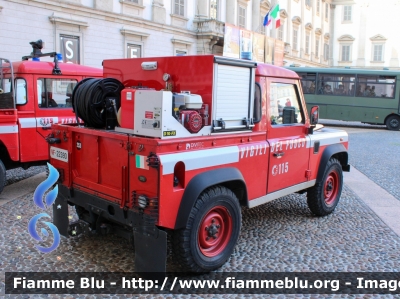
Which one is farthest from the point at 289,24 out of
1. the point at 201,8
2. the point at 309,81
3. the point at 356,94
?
the point at 356,94

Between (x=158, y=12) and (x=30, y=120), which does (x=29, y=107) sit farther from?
(x=158, y=12)

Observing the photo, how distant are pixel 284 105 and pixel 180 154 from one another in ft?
6.88

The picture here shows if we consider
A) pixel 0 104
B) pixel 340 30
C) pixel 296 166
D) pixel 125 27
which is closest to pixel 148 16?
pixel 125 27

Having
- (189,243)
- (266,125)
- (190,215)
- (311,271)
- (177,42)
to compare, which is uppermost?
(177,42)

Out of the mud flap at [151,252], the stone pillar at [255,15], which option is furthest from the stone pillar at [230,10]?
the mud flap at [151,252]

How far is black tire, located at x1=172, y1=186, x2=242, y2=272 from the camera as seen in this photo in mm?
3652

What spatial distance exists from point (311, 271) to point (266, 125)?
5.51 feet

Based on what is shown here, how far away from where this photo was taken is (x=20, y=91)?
22.0ft

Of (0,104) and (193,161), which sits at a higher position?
(0,104)

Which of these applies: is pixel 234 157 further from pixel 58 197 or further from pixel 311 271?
pixel 58 197

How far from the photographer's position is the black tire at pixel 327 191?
18.9 ft

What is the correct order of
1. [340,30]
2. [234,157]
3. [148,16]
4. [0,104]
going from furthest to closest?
[340,30]
[148,16]
[0,104]
[234,157]

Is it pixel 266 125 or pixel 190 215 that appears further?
pixel 266 125

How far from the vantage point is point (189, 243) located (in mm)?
3660
